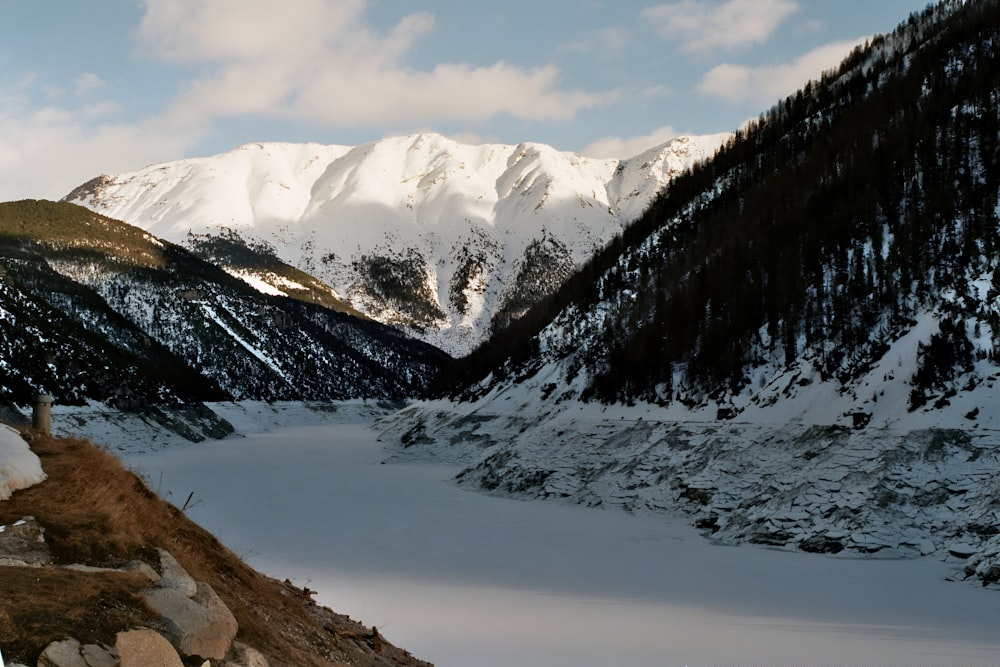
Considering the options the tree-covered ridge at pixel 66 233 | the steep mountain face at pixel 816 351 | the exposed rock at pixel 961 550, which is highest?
the tree-covered ridge at pixel 66 233

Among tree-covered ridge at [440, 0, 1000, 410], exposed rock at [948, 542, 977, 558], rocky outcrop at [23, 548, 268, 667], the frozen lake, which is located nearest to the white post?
the frozen lake

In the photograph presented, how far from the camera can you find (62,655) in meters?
6.14

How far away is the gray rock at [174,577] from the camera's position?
8609 millimetres

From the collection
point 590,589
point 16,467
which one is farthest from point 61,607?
point 590,589

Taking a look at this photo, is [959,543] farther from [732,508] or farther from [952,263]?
[952,263]

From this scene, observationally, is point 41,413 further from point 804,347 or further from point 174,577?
point 804,347

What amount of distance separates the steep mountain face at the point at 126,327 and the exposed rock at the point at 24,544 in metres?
67.7

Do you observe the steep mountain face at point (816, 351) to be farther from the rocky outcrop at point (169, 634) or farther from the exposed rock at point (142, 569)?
the exposed rock at point (142, 569)

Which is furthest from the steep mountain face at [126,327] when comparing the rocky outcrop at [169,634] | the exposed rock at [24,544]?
the rocky outcrop at [169,634]

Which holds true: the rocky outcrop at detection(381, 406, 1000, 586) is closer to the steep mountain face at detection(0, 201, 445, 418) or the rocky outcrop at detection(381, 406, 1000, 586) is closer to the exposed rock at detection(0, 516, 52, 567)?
the exposed rock at detection(0, 516, 52, 567)

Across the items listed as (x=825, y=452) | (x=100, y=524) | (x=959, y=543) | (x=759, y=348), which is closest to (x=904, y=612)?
(x=959, y=543)

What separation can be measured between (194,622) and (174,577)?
1.15 meters

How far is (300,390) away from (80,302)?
50.3 meters

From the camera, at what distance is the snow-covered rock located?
31.7ft
